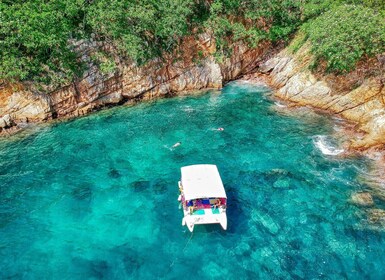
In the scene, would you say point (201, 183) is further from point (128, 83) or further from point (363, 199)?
point (128, 83)

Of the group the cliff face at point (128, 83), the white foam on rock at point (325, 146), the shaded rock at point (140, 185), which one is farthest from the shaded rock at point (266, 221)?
the cliff face at point (128, 83)

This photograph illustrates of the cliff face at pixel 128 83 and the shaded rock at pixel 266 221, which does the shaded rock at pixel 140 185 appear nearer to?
the shaded rock at pixel 266 221

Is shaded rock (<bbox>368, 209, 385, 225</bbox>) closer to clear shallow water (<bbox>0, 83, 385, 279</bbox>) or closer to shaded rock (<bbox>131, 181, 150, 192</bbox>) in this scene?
clear shallow water (<bbox>0, 83, 385, 279</bbox>)

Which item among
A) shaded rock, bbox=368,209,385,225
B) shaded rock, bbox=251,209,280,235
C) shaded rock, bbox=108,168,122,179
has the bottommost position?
shaded rock, bbox=251,209,280,235

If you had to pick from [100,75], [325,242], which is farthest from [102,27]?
[325,242]

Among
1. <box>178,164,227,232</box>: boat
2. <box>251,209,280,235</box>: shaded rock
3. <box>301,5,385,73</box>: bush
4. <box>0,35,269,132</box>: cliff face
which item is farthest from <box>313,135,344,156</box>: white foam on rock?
<box>0,35,269,132</box>: cliff face

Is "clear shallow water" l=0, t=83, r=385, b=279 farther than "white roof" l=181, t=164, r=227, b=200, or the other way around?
"white roof" l=181, t=164, r=227, b=200
